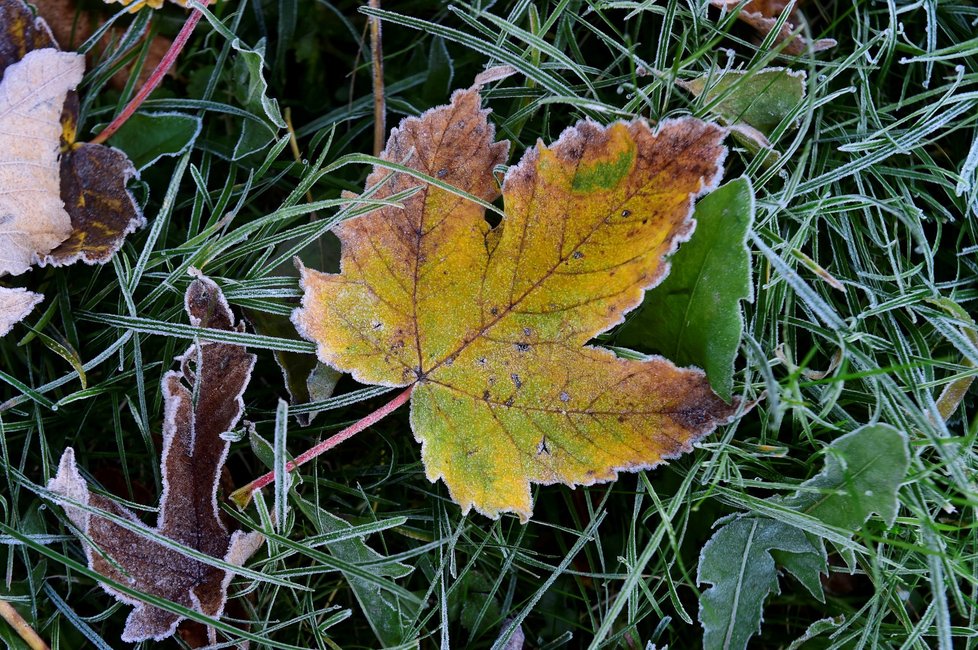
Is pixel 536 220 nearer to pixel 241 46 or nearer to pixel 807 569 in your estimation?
pixel 241 46

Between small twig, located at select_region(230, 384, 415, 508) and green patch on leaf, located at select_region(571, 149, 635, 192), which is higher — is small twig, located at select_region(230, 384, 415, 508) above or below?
below

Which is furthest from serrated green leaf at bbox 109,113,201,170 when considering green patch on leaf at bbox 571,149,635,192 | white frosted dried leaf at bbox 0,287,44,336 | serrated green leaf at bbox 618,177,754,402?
serrated green leaf at bbox 618,177,754,402

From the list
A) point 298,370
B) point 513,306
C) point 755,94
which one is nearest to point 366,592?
point 298,370

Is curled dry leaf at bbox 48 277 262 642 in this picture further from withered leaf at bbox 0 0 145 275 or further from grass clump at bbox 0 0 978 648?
withered leaf at bbox 0 0 145 275

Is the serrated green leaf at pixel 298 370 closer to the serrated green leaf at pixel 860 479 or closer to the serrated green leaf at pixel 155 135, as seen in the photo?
the serrated green leaf at pixel 155 135

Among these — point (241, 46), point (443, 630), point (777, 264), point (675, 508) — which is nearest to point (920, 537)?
point (675, 508)

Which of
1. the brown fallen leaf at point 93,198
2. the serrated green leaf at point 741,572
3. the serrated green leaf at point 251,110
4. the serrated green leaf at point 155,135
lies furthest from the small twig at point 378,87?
the serrated green leaf at point 741,572
